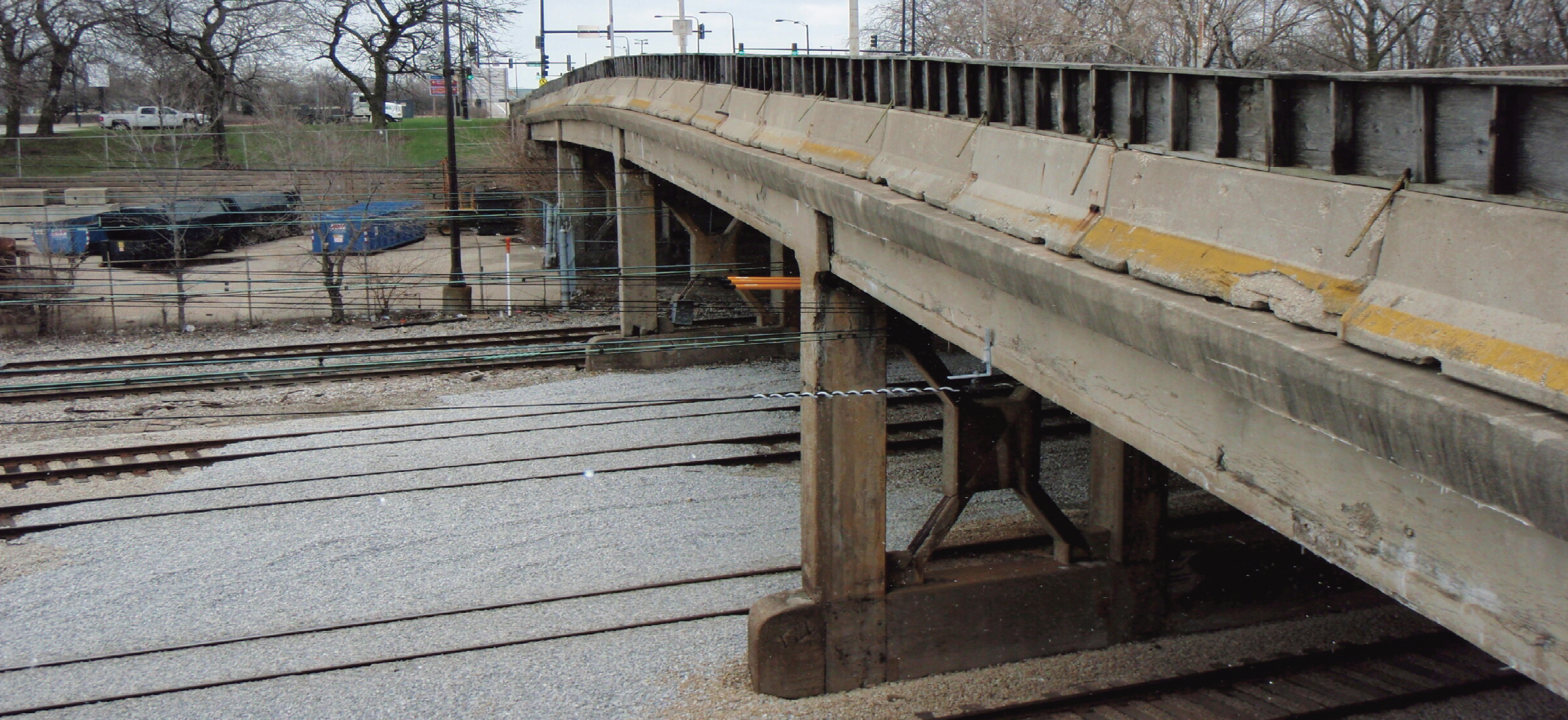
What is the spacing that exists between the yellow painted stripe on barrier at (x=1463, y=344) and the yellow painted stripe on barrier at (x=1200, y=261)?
0.49 feet

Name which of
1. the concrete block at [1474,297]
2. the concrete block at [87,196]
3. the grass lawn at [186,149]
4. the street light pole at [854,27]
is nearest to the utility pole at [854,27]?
the street light pole at [854,27]

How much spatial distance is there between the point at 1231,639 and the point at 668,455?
26.0 ft

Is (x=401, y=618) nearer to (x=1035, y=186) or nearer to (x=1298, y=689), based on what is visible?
(x=1035, y=186)

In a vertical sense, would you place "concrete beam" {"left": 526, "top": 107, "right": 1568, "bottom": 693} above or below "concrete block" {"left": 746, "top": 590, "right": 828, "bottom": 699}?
above

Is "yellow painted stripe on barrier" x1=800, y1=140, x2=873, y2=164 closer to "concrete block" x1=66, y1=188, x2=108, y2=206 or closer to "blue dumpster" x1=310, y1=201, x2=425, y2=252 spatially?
"blue dumpster" x1=310, y1=201, x2=425, y2=252

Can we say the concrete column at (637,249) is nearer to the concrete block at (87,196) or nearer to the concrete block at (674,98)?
the concrete block at (674,98)

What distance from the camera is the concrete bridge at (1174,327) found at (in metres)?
3.12

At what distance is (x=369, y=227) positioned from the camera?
33969 mm

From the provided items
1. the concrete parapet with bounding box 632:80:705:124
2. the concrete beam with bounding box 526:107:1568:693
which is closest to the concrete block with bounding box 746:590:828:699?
the concrete beam with bounding box 526:107:1568:693

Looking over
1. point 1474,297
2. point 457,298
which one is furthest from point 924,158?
point 457,298

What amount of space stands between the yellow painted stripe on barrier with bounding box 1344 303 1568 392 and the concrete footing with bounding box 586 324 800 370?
17787 mm

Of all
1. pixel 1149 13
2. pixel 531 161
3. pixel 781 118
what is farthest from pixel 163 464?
pixel 531 161

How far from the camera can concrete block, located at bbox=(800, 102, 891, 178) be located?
9086 millimetres

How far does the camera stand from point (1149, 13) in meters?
24.4
